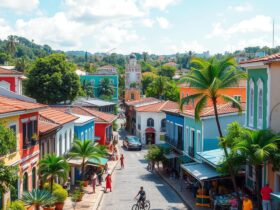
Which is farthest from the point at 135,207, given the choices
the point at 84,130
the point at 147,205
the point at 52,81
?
the point at 52,81

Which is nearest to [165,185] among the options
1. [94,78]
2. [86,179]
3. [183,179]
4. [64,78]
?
[183,179]

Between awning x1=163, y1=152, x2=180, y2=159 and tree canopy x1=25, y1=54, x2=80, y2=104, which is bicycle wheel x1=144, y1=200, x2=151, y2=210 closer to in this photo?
awning x1=163, y1=152, x2=180, y2=159

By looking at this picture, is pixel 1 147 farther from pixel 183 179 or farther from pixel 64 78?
pixel 64 78

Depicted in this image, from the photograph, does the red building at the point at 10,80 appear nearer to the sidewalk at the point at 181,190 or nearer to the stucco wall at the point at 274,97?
the sidewalk at the point at 181,190

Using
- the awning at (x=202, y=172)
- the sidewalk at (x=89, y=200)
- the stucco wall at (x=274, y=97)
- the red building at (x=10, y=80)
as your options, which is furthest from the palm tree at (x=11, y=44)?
the stucco wall at (x=274, y=97)

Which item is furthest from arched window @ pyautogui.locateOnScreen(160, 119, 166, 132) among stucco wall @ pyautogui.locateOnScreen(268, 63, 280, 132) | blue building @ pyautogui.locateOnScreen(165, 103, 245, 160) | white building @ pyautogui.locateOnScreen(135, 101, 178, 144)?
stucco wall @ pyautogui.locateOnScreen(268, 63, 280, 132)

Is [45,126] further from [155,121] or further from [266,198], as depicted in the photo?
[155,121]
